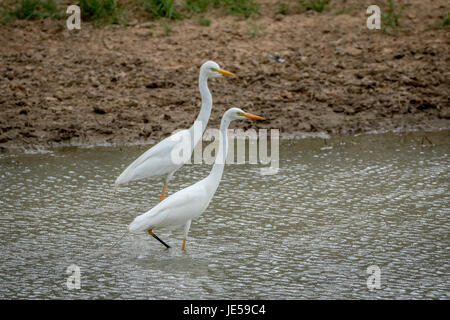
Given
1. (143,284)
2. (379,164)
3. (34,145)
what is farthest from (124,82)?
(143,284)

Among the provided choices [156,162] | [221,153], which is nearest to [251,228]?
[221,153]

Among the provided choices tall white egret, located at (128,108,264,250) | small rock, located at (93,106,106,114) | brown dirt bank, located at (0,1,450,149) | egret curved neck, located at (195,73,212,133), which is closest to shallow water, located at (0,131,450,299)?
tall white egret, located at (128,108,264,250)

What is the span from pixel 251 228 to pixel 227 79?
494 centimetres

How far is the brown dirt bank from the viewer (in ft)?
34.2

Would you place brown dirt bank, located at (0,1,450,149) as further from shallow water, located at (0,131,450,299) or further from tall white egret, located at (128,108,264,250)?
tall white egret, located at (128,108,264,250)

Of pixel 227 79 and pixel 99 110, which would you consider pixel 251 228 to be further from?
pixel 227 79

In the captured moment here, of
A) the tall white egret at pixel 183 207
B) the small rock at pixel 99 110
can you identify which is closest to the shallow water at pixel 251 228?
the tall white egret at pixel 183 207

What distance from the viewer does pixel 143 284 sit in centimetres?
573

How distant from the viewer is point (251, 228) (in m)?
6.94

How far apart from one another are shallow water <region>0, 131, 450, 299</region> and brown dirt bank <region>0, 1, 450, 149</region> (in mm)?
791

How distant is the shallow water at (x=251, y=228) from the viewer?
18.6 feet

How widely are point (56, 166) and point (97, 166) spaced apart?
0.54 m

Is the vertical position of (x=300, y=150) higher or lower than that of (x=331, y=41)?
lower

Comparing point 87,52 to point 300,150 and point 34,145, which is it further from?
point 300,150
